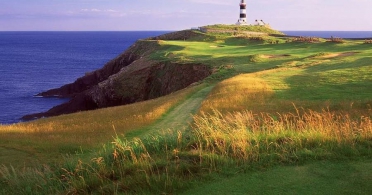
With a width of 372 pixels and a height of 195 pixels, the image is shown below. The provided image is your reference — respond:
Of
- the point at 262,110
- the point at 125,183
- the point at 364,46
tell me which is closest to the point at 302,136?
the point at 125,183

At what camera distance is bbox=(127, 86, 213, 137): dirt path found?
49.1 ft

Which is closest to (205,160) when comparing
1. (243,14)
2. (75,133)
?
(75,133)

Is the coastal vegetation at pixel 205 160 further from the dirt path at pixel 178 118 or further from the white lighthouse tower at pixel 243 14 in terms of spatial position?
the white lighthouse tower at pixel 243 14

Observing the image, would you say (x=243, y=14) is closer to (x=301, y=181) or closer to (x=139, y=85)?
(x=139, y=85)

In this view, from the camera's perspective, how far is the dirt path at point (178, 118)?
14953 millimetres

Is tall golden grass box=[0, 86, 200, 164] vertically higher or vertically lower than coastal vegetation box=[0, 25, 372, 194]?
lower

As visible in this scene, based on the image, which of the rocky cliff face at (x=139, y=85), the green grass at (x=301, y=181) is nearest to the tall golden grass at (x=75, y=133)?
the green grass at (x=301, y=181)

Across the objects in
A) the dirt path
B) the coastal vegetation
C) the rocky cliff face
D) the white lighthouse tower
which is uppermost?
the white lighthouse tower

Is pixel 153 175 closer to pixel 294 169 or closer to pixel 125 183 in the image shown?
pixel 125 183

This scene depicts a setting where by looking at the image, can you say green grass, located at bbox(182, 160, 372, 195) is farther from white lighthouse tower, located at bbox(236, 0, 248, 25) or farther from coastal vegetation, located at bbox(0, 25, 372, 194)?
white lighthouse tower, located at bbox(236, 0, 248, 25)

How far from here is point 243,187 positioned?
6.85 m

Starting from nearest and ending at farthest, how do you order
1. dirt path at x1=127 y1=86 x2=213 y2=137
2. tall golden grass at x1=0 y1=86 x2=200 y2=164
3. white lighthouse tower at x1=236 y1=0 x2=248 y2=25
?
tall golden grass at x1=0 y1=86 x2=200 y2=164, dirt path at x1=127 y1=86 x2=213 y2=137, white lighthouse tower at x1=236 y1=0 x2=248 y2=25

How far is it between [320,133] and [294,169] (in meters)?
1.89

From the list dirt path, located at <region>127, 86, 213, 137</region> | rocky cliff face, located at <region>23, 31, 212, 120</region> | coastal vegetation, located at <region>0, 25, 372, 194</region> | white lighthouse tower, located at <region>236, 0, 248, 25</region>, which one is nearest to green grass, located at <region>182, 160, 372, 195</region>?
coastal vegetation, located at <region>0, 25, 372, 194</region>
